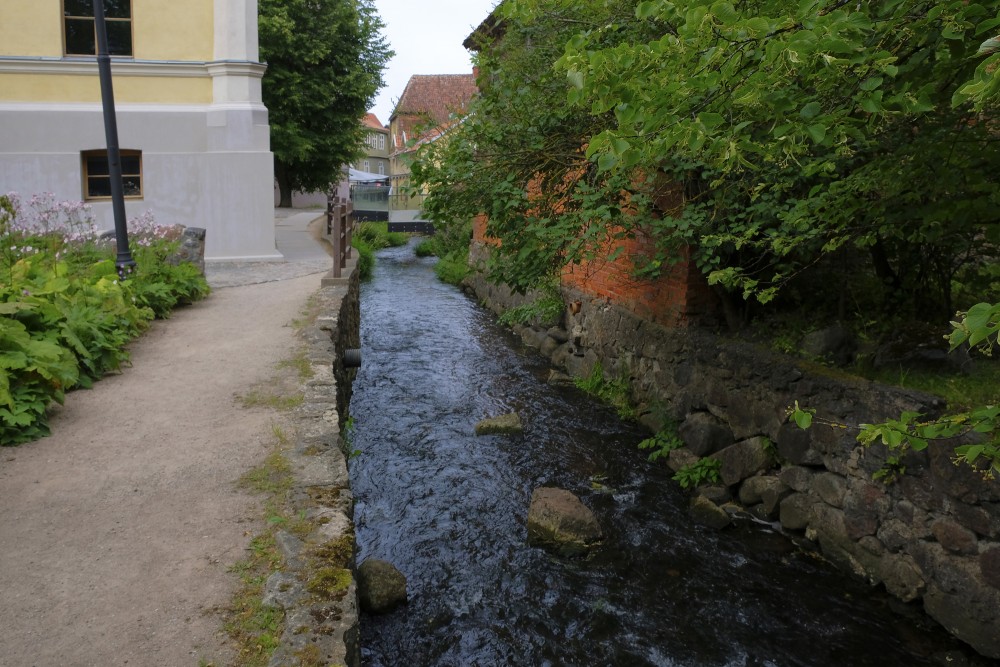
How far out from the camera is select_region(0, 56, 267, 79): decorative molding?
38.2 feet

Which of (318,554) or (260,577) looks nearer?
(260,577)

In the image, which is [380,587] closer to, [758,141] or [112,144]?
[758,141]

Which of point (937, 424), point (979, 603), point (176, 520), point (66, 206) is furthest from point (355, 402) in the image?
point (937, 424)

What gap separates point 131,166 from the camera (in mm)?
12492

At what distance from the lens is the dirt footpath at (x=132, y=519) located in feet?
8.88

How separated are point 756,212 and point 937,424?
3.25 metres

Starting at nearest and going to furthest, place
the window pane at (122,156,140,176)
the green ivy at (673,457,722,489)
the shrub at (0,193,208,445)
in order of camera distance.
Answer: the shrub at (0,193,208,445) < the green ivy at (673,457,722,489) < the window pane at (122,156,140,176)

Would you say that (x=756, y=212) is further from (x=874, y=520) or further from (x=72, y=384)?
(x=72, y=384)

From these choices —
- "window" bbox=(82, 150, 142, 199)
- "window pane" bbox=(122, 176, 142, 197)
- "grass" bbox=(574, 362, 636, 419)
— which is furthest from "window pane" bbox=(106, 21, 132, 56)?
"grass" bbox=(574, 362, 636, 419)

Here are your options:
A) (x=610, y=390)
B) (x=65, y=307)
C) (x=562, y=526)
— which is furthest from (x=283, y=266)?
(x=562, y=526)

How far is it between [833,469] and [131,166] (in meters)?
11.6

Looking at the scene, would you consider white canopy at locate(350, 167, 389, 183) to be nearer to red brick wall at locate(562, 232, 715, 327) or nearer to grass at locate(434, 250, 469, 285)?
grass at locate(434, 250, 469, 285)

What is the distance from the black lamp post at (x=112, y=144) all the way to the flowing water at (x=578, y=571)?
2.94m

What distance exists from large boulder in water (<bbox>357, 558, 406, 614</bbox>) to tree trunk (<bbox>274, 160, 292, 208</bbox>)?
94.5ft
